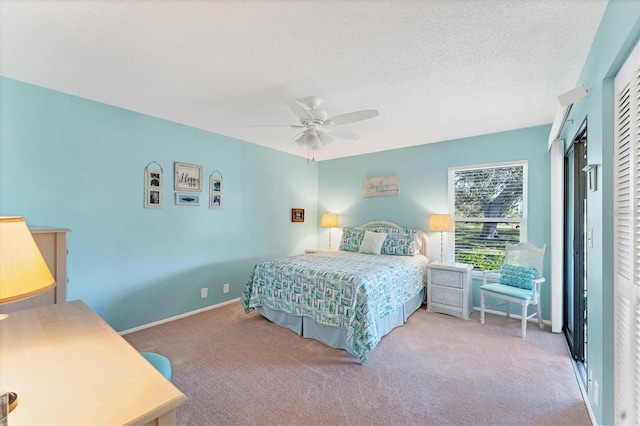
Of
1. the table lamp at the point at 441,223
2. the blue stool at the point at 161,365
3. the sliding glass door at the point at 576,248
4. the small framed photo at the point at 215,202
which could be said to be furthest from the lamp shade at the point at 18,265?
the table lamp at the point at 441,223

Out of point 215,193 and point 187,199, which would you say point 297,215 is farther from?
point 187,199

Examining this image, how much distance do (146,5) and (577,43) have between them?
270cm

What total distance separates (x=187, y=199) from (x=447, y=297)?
143 inches

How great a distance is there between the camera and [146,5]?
1.57 m

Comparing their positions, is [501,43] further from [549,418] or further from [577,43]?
[549,418]

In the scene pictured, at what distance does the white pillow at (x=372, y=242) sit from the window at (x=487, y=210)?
3.44ft

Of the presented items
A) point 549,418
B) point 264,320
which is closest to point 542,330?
point 549,418

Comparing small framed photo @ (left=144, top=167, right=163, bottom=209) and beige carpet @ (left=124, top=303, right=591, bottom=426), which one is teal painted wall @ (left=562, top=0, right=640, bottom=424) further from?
small framed photo @ (left=144, top=167, right=163, bottom=209)

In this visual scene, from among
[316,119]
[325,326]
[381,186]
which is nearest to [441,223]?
[381,186]

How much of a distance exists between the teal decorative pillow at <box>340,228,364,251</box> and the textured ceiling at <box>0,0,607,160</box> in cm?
211

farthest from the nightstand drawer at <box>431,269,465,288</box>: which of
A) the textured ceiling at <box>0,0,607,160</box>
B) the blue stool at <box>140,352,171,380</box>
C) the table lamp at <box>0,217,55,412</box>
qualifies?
the table lamp at <box>0,217,55,412</box>

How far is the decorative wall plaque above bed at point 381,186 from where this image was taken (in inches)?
185

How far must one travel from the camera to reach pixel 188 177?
3639 mm

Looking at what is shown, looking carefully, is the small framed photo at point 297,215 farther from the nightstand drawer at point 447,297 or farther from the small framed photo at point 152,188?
the nightstand drawer at point 447,297
